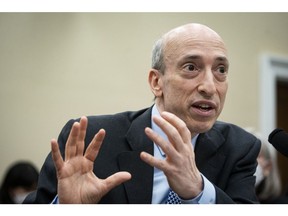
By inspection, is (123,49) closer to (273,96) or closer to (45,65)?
(45,65)

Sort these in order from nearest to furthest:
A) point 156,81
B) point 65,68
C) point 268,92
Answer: point 156,81, point 65,68, point 268,92

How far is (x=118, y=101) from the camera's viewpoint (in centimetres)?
411

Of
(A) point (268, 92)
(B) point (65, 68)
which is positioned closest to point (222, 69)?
(B) point (65, 68)

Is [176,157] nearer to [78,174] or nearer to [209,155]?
[78,174]

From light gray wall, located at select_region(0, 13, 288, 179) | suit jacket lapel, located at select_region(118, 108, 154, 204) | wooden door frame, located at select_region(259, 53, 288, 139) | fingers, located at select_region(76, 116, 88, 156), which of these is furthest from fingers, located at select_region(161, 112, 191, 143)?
wooden door frame, located at select_region(259, 53, 288, 139)

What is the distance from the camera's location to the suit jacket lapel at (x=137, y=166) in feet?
5.26

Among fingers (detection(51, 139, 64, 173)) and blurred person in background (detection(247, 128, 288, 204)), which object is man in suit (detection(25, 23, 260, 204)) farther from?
blurred person in background (detection(247, 128, 288, 204))

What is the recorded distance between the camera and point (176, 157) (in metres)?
1.33

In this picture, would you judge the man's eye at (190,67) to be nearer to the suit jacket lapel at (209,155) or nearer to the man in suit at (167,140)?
the man in suit at (167,140)

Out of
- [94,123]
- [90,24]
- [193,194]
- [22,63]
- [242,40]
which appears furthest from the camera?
[242,40]

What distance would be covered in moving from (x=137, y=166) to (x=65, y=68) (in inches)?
93.6

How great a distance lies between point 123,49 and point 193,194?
9.47ft

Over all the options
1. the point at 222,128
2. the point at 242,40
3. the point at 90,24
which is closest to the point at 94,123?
the point at 222,128

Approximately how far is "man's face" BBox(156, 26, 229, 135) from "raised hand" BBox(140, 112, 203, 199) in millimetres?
300
